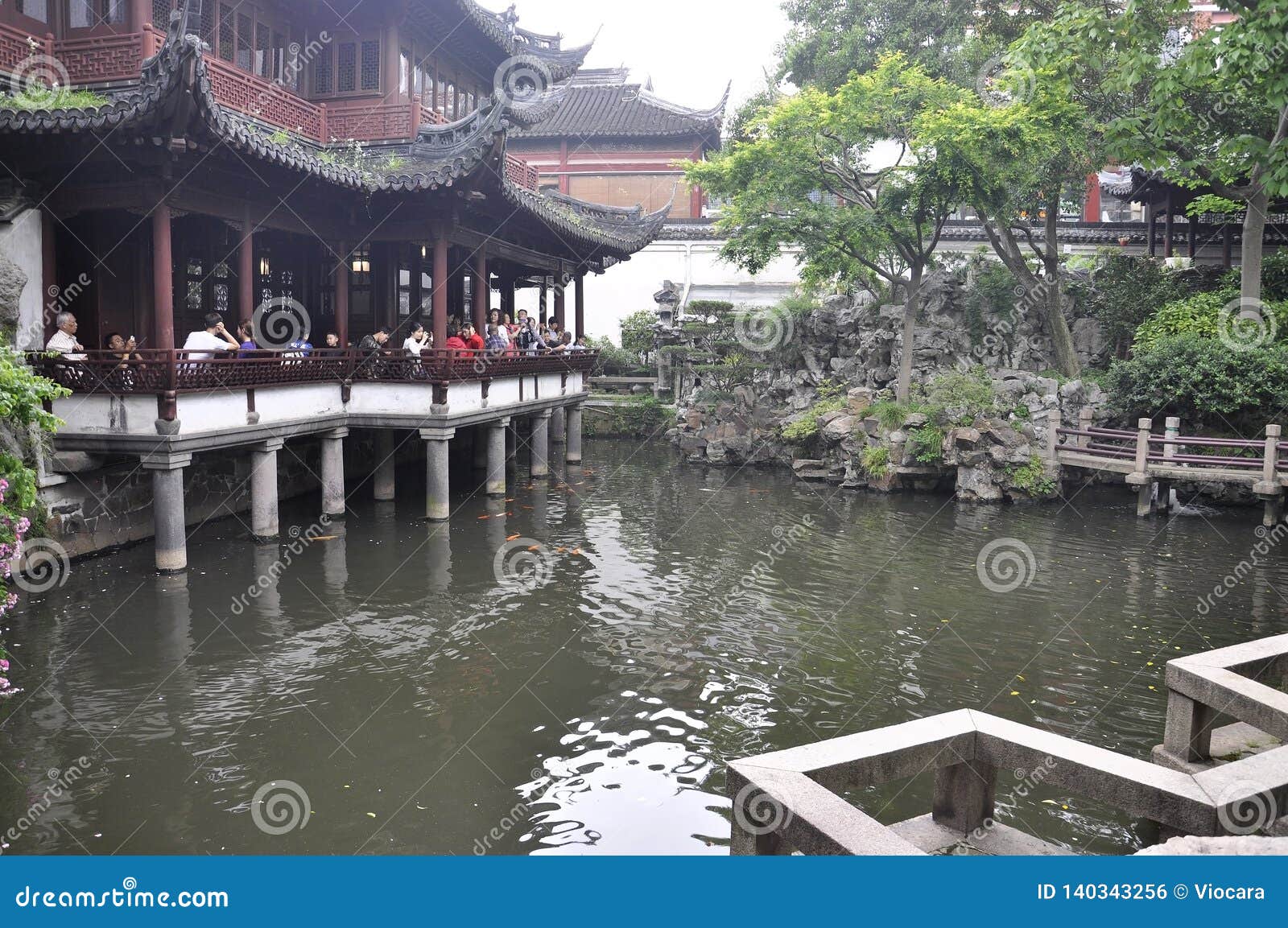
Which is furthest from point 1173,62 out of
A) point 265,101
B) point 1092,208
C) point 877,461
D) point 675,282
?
point 1092,208

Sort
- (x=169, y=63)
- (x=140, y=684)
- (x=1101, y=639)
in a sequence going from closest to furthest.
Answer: (x=140, y=684), (x=169, y=63), (x=1101, y=639)

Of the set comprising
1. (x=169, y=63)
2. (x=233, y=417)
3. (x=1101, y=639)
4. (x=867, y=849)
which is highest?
(x=169, y=63)

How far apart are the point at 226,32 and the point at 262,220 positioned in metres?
3.68

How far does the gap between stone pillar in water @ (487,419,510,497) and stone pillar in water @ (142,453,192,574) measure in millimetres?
7024

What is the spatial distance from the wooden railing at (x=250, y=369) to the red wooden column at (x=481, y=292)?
1.68m

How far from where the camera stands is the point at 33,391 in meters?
6.43

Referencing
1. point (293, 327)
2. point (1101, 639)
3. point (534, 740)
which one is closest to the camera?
point (534, 740)

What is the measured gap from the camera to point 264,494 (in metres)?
13.7

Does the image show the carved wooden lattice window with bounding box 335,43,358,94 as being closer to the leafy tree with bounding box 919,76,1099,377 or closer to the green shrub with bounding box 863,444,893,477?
the leafy tree with bounding box 919,76,1099,377

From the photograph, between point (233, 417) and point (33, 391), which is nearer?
point (33, 391)

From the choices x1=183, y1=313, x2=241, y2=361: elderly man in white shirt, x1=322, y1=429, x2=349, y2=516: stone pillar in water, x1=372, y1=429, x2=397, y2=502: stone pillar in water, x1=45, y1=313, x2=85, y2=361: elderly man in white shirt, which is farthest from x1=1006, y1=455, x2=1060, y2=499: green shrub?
x1=45, y1=313, x2=85, y2=361: elderly man in white shirt

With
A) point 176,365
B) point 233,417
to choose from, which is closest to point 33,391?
point 176,365

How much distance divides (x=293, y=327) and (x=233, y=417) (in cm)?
671

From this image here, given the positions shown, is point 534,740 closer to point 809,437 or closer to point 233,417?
point 233,417
